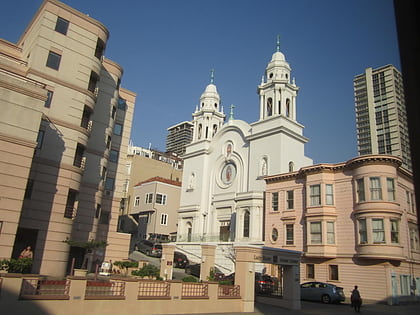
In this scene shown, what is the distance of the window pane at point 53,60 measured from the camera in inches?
1022

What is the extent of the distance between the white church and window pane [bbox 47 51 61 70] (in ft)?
72.6

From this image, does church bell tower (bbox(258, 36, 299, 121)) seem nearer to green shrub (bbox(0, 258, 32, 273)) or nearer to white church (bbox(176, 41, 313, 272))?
white church (bbox(176, 41, 313, 272))

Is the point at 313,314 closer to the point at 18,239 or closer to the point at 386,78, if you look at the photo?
the point at 18,239

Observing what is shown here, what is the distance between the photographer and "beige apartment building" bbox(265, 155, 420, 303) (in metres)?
26.9

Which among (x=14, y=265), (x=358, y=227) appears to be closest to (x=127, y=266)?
(x=14, y=265)

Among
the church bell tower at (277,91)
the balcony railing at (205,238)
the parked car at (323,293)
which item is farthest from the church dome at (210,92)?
the parked car at (323,293)

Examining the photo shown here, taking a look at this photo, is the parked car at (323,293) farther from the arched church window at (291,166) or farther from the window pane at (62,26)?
the window pane at (62,26)

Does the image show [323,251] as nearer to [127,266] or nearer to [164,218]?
[127,266]

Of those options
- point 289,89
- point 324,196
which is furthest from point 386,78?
point 324,196

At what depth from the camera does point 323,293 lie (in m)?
24.9

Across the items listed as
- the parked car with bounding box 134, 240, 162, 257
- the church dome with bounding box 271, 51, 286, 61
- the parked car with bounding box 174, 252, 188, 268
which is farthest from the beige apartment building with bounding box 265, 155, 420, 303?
the church dome with bounding box 271, 51, 286, 61

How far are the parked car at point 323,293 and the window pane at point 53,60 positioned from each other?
2378cm

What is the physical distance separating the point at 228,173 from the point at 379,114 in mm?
78028

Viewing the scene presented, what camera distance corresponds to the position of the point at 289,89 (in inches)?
1828
